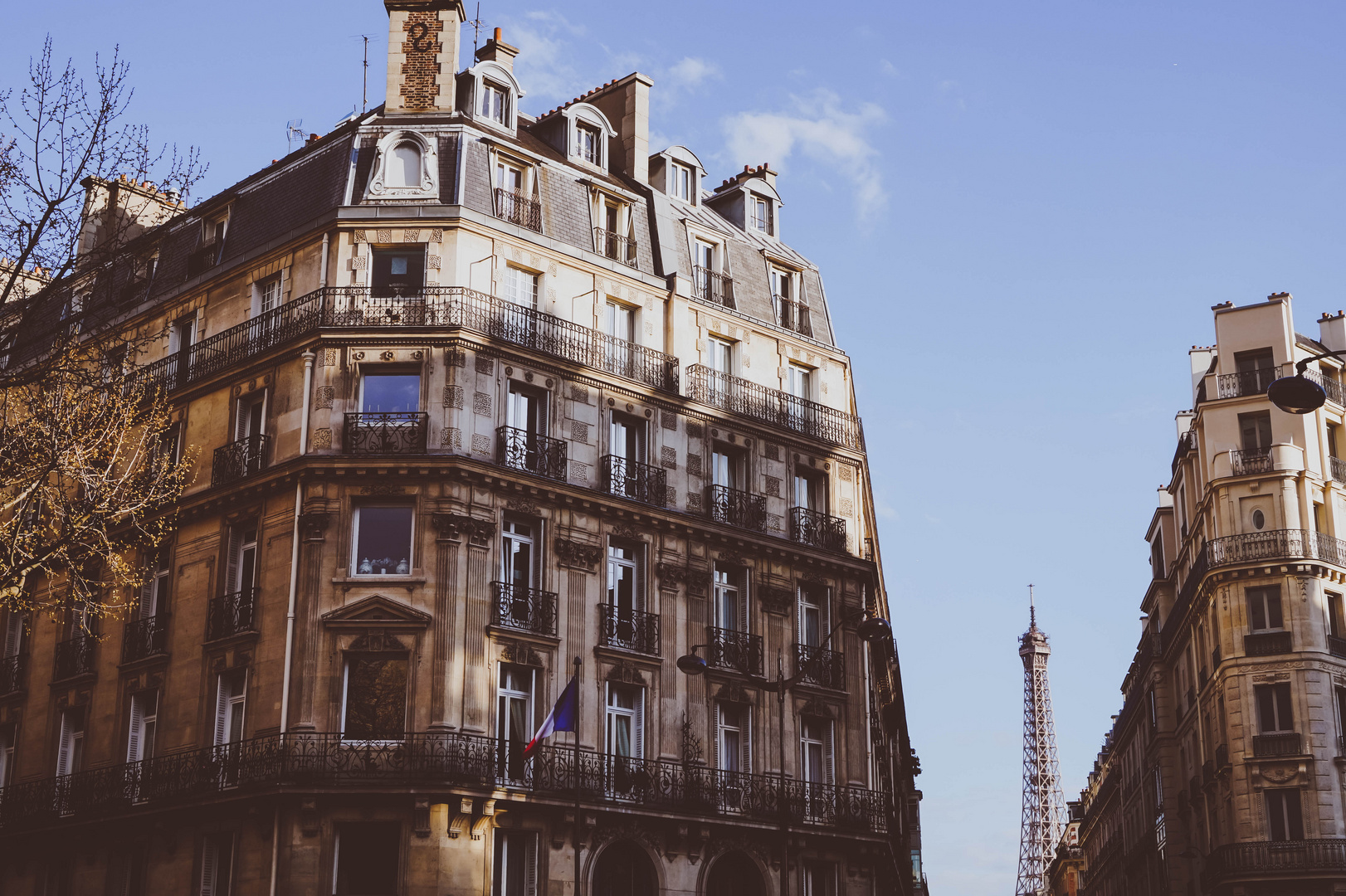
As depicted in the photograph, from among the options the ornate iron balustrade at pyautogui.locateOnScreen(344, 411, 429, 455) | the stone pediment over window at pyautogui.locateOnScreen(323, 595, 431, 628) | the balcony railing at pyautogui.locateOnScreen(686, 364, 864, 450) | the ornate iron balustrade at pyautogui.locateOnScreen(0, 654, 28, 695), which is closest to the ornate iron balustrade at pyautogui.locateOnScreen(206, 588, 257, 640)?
the stone pediment over window at pyautogui.locateOnScreen(323, 595, 431, 628)

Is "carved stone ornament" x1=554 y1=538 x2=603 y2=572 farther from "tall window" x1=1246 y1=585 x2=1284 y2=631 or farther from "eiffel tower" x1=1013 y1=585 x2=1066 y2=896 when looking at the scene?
"eiffel tower" x1=1013 y1=585 x2=1066 y2=896

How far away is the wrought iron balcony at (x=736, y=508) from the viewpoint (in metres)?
37.5

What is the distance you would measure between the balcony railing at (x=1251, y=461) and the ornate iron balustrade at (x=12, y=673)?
35710 mm

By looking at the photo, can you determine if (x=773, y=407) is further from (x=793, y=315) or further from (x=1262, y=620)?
(x=1262, y=620)

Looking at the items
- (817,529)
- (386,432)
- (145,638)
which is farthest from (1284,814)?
(145,638)

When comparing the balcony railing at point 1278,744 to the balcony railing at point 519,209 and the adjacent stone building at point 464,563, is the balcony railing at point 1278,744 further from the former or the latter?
the balcony railing at point 519,209

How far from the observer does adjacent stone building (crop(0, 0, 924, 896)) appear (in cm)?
3150

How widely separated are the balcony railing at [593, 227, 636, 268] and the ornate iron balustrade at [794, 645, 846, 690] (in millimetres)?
10043

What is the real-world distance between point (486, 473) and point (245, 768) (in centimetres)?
744

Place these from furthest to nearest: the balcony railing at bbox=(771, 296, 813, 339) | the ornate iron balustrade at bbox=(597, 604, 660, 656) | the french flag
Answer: the balcony railing at bbox=(771, 296, 813, 339) → the ornate iron balustrade at bbox=(597, 604, 660, 656) → the french flag

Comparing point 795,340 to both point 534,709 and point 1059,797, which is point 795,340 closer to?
point 534,709

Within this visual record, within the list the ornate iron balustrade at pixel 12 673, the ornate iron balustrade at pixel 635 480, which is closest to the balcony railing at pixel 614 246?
the ornate iron balustrade at pixel 635 480

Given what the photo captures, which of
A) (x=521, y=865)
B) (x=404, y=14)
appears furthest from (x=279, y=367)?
(x=521, y=865)

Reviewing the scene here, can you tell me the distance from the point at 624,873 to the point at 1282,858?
23.5 metres
